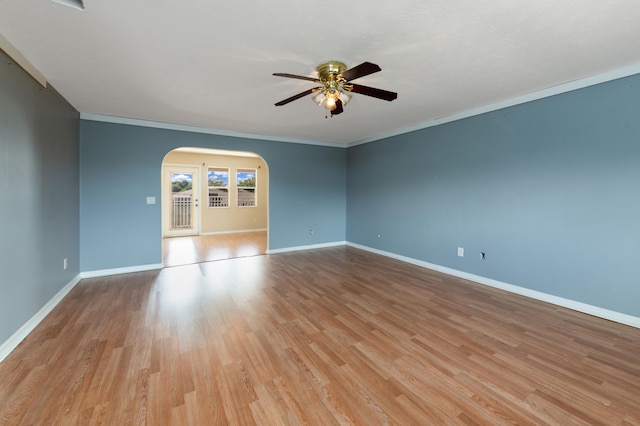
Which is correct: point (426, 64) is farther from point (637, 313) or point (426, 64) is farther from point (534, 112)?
point (637, 313)

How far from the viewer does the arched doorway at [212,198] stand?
25.3ft

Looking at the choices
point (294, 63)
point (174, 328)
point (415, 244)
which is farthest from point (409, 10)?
point (415, 244)

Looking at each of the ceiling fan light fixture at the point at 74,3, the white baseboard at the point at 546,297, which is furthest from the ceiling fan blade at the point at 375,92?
the white baseboard at the point at 546,297

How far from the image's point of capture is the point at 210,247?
21.1 feet

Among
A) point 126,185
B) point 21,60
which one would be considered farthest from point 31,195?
point 126,185

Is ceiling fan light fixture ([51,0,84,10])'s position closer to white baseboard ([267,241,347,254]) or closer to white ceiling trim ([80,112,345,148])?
white ceiling trim ([80,112,345,148])

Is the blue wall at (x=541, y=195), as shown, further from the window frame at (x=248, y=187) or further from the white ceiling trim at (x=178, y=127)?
the window frame at (x=248, y=187)

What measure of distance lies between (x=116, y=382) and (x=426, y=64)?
11.6 feet

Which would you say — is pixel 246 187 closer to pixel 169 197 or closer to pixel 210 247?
pixel 169 197

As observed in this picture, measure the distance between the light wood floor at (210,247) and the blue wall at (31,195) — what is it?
6.16 ft

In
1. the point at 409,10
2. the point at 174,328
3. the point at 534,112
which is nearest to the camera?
the point at 409,10

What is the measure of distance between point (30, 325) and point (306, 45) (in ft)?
11.5

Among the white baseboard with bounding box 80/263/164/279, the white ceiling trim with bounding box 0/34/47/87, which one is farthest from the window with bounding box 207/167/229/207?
the white ceiling trim with bounding box 0/34/47/87

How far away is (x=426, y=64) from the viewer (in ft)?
8.14
